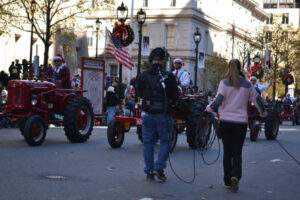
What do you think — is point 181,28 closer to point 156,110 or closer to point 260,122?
point 260,122

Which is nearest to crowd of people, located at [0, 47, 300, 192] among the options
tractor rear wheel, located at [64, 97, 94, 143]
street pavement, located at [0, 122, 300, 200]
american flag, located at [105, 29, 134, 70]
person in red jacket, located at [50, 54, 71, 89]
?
street pavement, located at [0, 122, 300, 200]

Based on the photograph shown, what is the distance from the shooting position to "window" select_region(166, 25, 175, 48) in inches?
2741

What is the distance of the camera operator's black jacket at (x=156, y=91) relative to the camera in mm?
9203

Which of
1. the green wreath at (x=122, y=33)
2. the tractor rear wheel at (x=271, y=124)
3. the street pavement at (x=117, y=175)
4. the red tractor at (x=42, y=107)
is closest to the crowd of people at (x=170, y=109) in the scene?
the street pavement at (x=117, y=175)

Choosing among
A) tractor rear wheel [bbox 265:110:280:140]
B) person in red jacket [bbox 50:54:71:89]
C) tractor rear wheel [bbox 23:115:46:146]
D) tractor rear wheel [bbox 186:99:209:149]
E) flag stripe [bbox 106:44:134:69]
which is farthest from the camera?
flag stripe [bbox 106:44:134:69]

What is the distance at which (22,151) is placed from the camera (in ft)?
41.2

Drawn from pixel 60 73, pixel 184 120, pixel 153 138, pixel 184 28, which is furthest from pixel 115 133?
pixel 184 28

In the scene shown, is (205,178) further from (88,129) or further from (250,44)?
(250,44)

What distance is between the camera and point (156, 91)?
9.22 m

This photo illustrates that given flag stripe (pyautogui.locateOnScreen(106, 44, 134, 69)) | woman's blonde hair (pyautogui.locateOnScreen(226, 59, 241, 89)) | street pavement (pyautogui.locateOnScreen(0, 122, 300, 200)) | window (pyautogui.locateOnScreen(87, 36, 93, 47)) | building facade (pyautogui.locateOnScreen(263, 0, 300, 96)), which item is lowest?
street pavement (pyautogui.locateOnScreen(0, 122, 300, 200))

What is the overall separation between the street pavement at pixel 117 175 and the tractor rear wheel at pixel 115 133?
7.8 inches

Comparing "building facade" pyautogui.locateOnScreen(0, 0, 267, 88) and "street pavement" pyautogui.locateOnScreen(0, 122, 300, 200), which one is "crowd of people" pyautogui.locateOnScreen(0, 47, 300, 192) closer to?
"street pavement" pyautogui.locateOnScreen(0, 122, 300, 200)

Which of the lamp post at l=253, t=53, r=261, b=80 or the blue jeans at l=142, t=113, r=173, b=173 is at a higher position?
the lamp post at l=253, t=53, r=261, b=80

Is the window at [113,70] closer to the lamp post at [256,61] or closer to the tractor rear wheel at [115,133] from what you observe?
the lamp post at [256,61]
